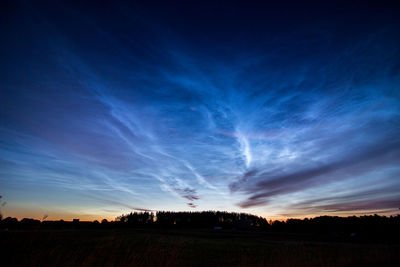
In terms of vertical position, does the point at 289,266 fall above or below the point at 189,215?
below

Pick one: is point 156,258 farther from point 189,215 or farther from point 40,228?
point 189,215

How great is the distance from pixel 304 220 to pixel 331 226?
1932 centimetres

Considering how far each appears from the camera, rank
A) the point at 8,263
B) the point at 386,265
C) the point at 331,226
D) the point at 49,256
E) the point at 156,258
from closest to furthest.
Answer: the point at 8,263
the point at 49,256
the point at 156,258
the point at 386,265
the point at 331,226

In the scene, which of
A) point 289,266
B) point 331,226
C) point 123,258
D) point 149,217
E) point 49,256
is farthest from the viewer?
point 149,217

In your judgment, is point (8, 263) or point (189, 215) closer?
point (8, 263)

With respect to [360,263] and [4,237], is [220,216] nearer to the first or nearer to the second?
[360,263]

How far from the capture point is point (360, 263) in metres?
16.8

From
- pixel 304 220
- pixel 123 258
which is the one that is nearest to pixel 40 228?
pixel 123 258

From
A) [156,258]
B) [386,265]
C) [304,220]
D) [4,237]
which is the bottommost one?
[386,265]

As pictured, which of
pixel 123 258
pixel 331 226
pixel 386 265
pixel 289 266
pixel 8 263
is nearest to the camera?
pixel 8 263

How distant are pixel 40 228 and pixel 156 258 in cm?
516

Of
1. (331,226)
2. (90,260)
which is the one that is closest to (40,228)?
(90,260)

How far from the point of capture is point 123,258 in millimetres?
8570

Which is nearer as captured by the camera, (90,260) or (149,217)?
(90,260)
